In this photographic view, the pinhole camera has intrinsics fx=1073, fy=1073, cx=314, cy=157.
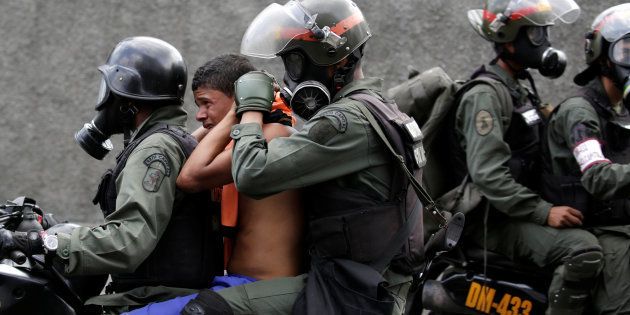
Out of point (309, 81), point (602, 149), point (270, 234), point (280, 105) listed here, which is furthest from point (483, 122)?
point (270, 234)

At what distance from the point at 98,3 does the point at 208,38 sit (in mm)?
998

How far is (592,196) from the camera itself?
213 inches

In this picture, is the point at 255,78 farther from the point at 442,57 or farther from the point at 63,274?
the point at 442,57

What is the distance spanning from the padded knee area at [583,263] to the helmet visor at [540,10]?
123cm

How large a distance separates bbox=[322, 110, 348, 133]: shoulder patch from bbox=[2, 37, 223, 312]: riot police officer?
0.60m

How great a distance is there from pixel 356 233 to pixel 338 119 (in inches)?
15.5

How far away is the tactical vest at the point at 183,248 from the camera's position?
3844 mm

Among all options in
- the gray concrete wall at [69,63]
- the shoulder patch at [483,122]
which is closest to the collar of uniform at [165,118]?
the shoulder patch at [483,122]

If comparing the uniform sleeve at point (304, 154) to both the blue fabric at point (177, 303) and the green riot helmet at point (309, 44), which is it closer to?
the green riot helmet at point (309, 44)

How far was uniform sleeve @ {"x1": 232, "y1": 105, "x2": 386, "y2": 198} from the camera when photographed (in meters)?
3.55

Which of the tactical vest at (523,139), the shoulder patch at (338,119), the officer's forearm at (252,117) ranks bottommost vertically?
the tactical vest at (523,139)

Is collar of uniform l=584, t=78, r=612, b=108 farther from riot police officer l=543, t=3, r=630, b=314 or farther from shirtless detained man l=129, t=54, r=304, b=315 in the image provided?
shirtless detained man l=129, t=54, r=304, b=315

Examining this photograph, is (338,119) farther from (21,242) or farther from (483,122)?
(483,122)

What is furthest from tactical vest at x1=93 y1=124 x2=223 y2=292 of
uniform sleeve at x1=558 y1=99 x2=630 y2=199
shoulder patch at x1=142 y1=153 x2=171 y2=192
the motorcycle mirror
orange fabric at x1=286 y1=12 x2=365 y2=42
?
uniform sleeve at x1=558 y1=99 x2=630 y2=199
